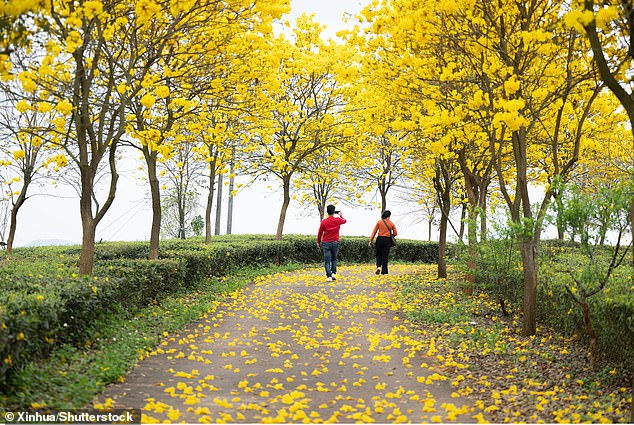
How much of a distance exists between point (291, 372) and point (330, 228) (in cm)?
848

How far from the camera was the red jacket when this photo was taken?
15.9 metres

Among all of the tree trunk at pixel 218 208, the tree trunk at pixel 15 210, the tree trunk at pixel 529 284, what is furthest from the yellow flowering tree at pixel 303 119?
the tree trunk at pixel 529 284

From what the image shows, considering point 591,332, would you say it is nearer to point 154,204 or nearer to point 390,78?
point 390,78

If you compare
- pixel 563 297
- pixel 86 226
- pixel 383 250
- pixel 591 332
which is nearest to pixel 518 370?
pixel 591 332

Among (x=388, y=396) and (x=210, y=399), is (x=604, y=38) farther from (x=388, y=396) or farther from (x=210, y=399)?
(x=210, y=399)

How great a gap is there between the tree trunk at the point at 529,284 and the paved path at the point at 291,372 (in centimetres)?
157

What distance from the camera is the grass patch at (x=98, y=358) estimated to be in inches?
232

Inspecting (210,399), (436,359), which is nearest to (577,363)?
(436,359)

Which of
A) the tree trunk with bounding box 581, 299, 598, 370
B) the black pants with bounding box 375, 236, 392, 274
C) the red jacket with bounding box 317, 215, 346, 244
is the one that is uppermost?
the red jacket with bounding box 317, 215, 346, 244

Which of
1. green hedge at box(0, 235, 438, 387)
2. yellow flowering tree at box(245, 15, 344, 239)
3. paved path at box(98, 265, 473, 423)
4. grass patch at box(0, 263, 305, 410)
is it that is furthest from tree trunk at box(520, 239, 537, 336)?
yellow flowering tree at box(245, 15, 344, 239)

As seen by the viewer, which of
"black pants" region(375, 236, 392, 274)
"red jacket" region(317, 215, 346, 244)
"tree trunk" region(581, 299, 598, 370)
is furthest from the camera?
"black pants" region(375, 236, 392, 274)

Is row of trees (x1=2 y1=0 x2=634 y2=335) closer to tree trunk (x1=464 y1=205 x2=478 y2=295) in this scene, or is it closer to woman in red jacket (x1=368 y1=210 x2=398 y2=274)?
tree trunk (x1=464 y1=205 x2=478 y2=295)

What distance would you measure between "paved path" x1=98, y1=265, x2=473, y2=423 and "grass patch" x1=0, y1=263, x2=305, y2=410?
0.20 m

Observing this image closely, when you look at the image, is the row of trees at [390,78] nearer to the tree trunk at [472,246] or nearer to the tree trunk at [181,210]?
the tree trunk at [472,246]
